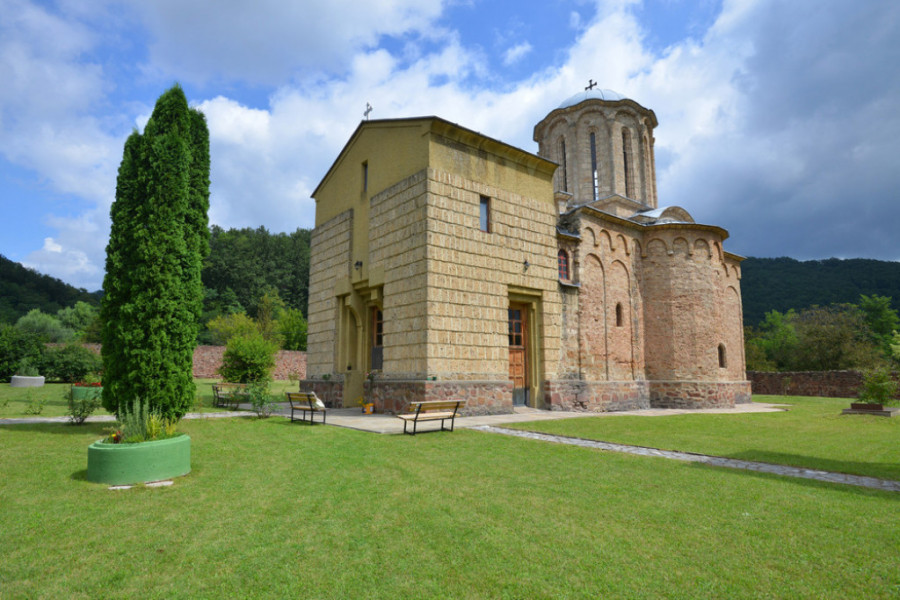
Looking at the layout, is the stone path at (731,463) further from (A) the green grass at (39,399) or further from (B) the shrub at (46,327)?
(B) the shrub at (46,327)

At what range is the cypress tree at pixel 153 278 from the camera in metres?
8.38

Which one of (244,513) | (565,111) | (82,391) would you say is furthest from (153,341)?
(565,111)

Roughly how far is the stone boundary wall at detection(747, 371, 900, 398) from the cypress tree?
29.3m

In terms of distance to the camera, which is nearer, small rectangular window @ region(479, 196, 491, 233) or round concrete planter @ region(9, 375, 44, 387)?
small rectangular window @ region(479, 196, 491, 233)

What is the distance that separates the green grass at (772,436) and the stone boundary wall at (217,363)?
82.1 ft

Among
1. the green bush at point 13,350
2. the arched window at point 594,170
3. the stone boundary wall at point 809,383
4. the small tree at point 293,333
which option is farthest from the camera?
the small tree at point 293,333

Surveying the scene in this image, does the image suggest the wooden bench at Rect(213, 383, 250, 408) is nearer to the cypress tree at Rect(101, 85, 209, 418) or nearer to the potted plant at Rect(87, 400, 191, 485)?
the cypress tree at Rect(101, 85, 209, 418)

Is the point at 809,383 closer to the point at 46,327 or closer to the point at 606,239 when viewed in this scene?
the point at 606,239

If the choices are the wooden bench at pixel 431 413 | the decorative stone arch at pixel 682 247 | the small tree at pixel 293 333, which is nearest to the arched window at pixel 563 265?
the decorative stone arch at pixel 682 247

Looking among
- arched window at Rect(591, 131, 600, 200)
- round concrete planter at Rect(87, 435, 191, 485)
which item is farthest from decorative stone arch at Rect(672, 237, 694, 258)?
round concrete planter at Rect(87, 435, 191, 485)

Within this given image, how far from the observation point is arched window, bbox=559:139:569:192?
23173 mm

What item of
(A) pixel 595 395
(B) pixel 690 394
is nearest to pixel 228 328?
(A) pixel 595 395

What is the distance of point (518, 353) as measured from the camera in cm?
1564

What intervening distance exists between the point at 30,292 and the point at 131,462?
6121 cm
